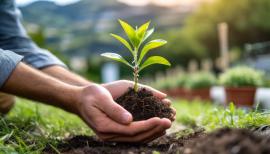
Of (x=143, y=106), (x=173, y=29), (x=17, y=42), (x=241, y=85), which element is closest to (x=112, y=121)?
(x=143, y=106)

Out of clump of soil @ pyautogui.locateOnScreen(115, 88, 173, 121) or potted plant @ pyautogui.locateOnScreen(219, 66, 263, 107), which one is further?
potted plant @ pyautogui.locateOnScreen(219, 66, 263, 107)

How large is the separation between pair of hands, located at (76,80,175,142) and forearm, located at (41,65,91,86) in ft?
2.68

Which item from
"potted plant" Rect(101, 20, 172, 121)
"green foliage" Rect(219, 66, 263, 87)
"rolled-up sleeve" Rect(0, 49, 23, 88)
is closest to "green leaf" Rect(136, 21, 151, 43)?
"potted plant" Rect(101, 20, 172, 121)

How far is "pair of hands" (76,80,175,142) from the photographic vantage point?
6.44 ft

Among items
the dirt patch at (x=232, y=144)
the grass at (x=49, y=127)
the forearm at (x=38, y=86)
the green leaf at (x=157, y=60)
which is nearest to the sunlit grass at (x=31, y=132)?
the grass at (x=49, y=127)

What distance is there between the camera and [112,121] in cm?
203

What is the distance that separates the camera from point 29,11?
8056cm

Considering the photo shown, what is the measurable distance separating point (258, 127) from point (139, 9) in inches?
3894

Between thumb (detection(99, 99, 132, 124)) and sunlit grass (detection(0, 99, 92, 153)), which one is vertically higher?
thumb (detection(99, 99, 132, 124))

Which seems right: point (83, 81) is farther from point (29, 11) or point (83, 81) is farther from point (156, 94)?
point (29, 11)

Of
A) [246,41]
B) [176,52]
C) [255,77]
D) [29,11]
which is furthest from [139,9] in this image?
[255,77]

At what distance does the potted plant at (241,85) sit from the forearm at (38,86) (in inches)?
125

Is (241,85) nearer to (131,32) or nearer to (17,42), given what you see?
(17,42)

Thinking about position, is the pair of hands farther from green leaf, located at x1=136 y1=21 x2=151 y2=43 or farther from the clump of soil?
green leaf, located at x1=136 y1=21 x2=151 y2=43
